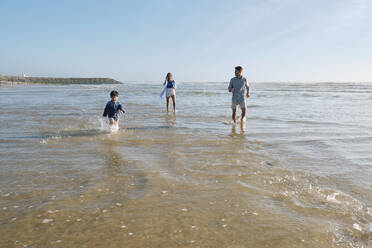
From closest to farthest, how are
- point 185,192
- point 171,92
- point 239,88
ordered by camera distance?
point 185,192, point 239,88, point 171,92

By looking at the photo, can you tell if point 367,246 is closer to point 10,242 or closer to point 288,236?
point 288,236

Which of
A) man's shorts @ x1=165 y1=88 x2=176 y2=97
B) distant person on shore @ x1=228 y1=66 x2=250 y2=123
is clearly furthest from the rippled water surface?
man's shorts @ x1=165 y1=88 x2=176 y2=97

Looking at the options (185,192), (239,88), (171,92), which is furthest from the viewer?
(171,92)

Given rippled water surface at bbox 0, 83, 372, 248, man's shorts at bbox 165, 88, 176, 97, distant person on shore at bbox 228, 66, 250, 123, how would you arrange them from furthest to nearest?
man's shorts at bbox 165, 88, 176, 97, distant person on shore at bbox 228, 66, 250, 123, rippled water surface at bbox 0, 83, 372, 248

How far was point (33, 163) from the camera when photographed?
450 centimetres

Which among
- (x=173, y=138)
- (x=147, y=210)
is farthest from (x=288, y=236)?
(x=173, y=138)

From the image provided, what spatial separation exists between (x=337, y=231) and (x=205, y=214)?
1.25 metres

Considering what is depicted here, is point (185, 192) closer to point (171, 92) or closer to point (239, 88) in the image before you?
point (239, 88)

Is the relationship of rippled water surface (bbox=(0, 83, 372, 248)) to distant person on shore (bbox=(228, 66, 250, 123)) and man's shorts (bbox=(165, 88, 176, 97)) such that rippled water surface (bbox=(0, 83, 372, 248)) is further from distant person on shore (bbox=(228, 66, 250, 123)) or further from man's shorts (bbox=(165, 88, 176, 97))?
man's shorts (bbox=(165, 88, 176, 97))

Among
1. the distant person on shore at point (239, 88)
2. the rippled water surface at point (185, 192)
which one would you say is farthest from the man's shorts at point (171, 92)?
the rippled water surface at point (185, 192)

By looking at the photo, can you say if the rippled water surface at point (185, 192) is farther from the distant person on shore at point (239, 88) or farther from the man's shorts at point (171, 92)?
the man's shorts at point (171, 92)

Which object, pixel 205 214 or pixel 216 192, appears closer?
pixel 205 214

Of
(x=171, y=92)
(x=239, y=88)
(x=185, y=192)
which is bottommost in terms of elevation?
(x=185, y=192)

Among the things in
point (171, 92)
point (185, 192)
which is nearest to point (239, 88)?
point (171, 92)
